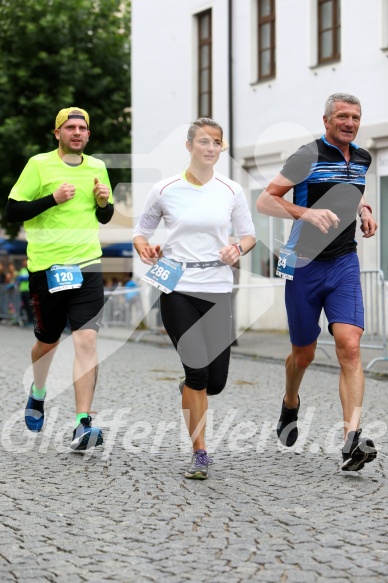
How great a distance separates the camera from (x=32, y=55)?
3019cm

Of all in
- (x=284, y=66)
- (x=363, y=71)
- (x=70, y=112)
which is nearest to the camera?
(x=70, y=112)

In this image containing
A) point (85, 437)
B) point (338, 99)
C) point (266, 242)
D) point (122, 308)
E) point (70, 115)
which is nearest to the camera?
point (338, 99)

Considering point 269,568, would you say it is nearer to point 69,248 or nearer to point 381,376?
point 69,248

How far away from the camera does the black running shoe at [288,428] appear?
22.1ft

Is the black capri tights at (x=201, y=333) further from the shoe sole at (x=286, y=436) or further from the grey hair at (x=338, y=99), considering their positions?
the grey hair at (x=338, y=99)

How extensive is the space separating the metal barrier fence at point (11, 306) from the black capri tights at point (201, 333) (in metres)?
20.3

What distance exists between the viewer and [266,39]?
21.3 metres

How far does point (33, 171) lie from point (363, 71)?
40.2 ft

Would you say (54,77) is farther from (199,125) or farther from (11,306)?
(199,125)

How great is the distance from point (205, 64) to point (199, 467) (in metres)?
18.2

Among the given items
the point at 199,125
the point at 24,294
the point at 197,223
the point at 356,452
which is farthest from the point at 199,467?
the point at 24,294

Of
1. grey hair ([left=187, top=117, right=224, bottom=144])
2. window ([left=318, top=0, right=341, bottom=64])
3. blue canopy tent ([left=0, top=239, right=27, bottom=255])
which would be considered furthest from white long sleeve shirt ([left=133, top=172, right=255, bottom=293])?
blue canopy tent ([left=0, top=239, right=27, bottom=255])

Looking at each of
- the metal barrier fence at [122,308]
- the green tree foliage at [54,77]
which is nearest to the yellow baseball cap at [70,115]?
the metal barrier fence at [122,308]

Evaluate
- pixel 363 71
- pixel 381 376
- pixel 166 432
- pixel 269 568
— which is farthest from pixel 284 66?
pixel 269 568
